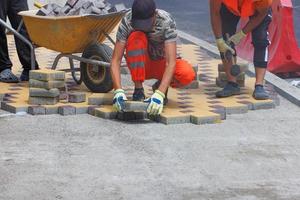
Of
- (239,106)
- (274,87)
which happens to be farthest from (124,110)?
(274,87)

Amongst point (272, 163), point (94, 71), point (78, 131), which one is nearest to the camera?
point (272, 163)

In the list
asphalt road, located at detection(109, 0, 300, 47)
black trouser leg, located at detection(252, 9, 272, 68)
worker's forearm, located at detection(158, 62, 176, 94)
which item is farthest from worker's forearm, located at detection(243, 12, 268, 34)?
asphalt road, located at detection(109, 0, 300, 47)

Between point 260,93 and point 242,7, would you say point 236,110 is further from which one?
A: point 242,7

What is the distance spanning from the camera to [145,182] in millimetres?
5297

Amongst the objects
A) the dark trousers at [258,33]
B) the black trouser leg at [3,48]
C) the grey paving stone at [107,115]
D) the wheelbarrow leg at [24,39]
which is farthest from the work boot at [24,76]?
the dark trousers at [258,33]

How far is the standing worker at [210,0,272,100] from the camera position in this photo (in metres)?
7.52

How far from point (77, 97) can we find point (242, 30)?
1.60m

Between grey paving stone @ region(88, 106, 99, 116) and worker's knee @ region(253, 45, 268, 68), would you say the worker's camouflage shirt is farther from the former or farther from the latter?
worker's knee @ region(253, 45, 268, 68)

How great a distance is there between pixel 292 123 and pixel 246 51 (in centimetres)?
331

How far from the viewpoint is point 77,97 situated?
7363mm

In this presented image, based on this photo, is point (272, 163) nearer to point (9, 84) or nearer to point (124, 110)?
point (124, 110)

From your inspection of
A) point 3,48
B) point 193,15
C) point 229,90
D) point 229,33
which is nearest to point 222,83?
point 229,90

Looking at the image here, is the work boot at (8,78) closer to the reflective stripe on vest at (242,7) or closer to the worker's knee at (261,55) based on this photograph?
the reflective stripe on vest at (242,7)

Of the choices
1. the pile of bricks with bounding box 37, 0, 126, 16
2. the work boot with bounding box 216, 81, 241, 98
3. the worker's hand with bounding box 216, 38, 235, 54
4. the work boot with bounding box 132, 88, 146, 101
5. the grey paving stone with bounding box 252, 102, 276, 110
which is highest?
the pile of bricks with bounding box 37, 0, 126, 16
